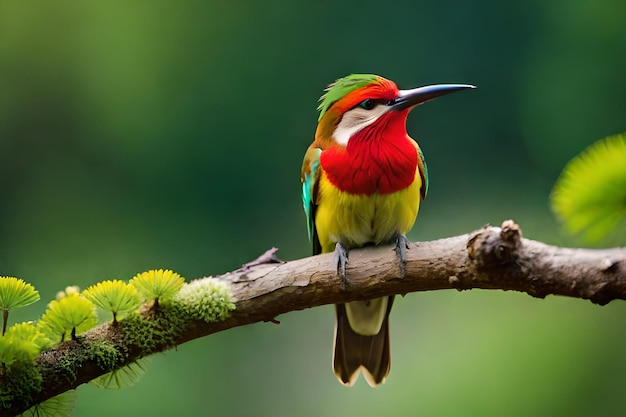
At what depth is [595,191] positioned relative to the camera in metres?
1.18

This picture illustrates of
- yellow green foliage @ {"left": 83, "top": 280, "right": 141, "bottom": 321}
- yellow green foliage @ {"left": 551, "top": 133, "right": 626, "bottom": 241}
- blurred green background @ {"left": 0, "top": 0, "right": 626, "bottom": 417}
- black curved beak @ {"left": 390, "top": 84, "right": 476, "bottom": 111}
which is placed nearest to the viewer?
yellow green foliage @ {"left": 551, "top": 133, "right": 626, "bottom": 241}

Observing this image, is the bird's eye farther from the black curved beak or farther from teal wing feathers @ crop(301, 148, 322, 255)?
teal wing feathers @ crop(301, 148, 322, 255)

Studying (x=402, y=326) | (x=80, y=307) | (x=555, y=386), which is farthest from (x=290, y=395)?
(x=80, y=307)

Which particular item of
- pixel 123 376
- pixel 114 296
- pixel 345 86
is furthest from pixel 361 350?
pixel 114 296

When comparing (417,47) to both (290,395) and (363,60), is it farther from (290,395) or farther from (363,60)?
(290,395)

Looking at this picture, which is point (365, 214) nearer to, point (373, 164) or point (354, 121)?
point (373, 164)

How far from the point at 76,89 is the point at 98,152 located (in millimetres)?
511

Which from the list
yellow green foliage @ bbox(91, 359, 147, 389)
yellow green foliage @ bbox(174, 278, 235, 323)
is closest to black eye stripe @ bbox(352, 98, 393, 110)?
yellow green foliage @ bbox(174, 278, 235, 323)

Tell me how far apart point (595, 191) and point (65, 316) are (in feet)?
4.07

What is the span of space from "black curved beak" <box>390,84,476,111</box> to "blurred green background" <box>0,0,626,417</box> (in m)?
2.59

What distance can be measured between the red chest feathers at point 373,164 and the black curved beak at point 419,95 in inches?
3.8

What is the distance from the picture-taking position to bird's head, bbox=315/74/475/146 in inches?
103

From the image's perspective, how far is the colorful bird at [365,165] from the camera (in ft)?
8.48

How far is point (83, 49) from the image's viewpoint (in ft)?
20.2
